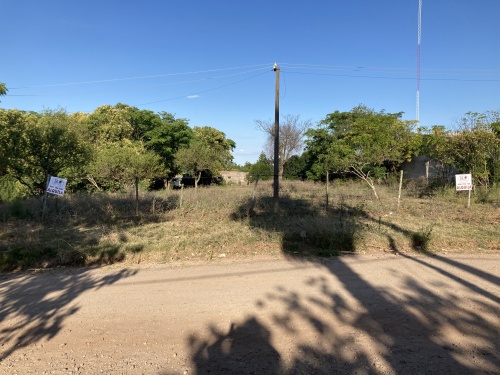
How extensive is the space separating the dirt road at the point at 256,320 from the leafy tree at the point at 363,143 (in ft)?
27.6

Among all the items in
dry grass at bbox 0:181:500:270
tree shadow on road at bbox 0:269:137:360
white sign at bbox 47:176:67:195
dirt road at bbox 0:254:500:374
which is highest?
white sign at bbox 47:176:67:195

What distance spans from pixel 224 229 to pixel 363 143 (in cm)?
1308

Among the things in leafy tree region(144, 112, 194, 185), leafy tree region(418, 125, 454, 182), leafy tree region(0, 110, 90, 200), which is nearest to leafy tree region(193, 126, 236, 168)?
leafy tree region(144, 112, 194, 185)

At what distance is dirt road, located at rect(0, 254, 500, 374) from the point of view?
9.83 feet

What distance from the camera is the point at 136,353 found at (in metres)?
3.19

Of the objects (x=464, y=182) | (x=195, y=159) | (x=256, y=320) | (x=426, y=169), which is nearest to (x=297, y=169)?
(x=195, y=159)

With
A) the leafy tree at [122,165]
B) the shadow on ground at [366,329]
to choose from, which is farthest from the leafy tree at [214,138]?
the shadow on ground at [366,329]

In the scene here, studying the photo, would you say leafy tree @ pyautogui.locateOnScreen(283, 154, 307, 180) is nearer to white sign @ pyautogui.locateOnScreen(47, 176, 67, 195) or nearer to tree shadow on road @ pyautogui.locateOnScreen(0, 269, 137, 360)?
white sign @ pyautogui.locateOnScreen(47, 176, 67, 195)

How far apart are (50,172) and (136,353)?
404 inches

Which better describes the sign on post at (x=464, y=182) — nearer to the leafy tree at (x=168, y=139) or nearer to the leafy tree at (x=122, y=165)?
the leafy tree at (x=122, y=165)

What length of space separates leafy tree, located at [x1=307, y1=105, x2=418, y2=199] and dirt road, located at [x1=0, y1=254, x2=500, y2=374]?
842 centimetres

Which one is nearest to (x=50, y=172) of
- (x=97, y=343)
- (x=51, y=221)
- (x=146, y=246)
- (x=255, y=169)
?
(x=51, y=221)

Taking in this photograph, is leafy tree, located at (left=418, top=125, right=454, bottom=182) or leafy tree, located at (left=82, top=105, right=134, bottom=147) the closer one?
leafy tree, located at (left=418, top=125, right=454, bottom=182)

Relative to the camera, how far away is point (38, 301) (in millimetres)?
4555
